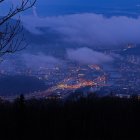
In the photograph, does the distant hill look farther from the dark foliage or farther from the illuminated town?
the dark foliage

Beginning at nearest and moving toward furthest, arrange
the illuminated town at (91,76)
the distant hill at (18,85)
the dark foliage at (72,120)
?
the dark foliage at (72,120), the distant hill at (18,85), the illuminated town at (91,76)

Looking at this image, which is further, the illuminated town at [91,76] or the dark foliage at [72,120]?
the illuminated town at [91,76]

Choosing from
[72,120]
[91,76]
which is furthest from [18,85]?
[72,120]

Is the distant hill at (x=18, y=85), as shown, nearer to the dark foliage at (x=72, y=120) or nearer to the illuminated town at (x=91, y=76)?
the illuminated town at (x=91, y=76)

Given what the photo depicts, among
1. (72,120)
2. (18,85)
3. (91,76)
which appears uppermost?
(91,76)

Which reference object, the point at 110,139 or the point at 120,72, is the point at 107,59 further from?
the point at 110,139

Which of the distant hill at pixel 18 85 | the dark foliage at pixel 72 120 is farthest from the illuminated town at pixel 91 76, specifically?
the dark foliage at pixel 72 120

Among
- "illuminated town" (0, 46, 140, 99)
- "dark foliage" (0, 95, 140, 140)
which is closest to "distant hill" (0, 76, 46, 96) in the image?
"illuminated town" (0, 46, 140, 99)

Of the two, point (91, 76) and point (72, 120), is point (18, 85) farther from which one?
point (72, 120)

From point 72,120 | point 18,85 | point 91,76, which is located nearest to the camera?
point 72,120
